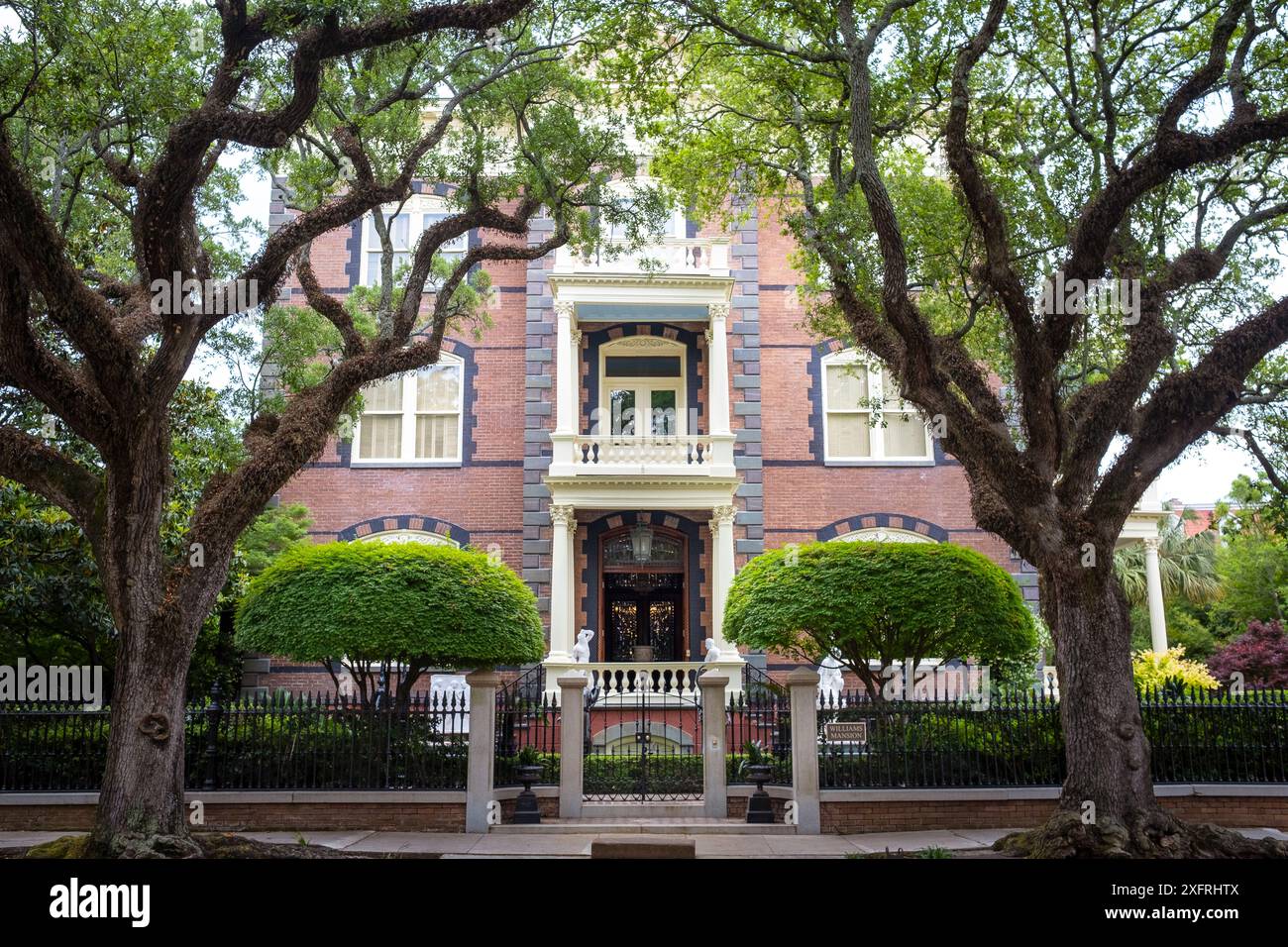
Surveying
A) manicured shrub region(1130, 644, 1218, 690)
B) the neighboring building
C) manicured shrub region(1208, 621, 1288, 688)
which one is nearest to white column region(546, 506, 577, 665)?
the neighboring building

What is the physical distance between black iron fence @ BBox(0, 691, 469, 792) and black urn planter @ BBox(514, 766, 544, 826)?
83 cm

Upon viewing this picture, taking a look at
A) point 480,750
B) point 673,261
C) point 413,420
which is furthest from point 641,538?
point 480,750

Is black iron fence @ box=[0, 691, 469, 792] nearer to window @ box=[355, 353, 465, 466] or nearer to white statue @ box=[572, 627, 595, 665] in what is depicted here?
white statue @ box=[572, 627, 595, 665]

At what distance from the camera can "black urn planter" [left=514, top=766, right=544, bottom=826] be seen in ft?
43.3

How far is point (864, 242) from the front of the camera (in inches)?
583

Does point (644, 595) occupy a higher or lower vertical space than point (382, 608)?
higher

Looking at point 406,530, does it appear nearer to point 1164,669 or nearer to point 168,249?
point 168,249

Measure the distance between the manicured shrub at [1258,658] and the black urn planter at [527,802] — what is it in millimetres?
17116

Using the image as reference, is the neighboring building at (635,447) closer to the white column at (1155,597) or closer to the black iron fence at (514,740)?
the white column at (1155,597)

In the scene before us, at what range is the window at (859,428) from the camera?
2266 centimetres

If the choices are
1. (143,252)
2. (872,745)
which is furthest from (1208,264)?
(143,252)

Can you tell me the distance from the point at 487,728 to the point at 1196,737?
30.3 ft

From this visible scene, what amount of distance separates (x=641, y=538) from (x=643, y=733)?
792 centimetres

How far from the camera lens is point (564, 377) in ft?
69.8
